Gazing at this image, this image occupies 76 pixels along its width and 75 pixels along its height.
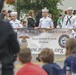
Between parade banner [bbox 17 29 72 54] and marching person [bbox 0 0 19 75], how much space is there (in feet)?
33.0

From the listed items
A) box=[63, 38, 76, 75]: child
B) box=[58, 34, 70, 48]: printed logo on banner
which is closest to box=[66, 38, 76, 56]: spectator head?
box=[63, 38, 76, 75]: child

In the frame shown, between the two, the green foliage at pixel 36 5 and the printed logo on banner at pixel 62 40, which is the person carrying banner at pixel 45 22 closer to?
the printed logo on banner at pixel 62 40

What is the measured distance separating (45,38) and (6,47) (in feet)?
33.8

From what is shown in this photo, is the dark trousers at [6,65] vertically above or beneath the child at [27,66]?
above

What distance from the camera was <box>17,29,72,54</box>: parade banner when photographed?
14.3 meters

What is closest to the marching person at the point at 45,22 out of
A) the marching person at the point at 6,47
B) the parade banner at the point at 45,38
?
the parade banner at the point at 45,38

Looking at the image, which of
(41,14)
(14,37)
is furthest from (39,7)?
(14,37)

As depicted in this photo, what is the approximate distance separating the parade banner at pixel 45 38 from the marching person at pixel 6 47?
10065mm

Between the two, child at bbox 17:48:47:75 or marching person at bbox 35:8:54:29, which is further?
marching person at bbox 35:8:54:29

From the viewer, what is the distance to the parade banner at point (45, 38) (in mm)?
14336

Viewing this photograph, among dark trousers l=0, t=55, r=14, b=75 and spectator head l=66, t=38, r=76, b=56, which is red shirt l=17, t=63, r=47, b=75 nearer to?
spectator head l=66, t=38, r=76, b=56

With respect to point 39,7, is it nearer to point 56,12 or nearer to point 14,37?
point 56,12

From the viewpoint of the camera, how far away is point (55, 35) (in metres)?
14.4

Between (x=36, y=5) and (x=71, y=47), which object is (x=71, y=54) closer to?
(x=71, y=47)
